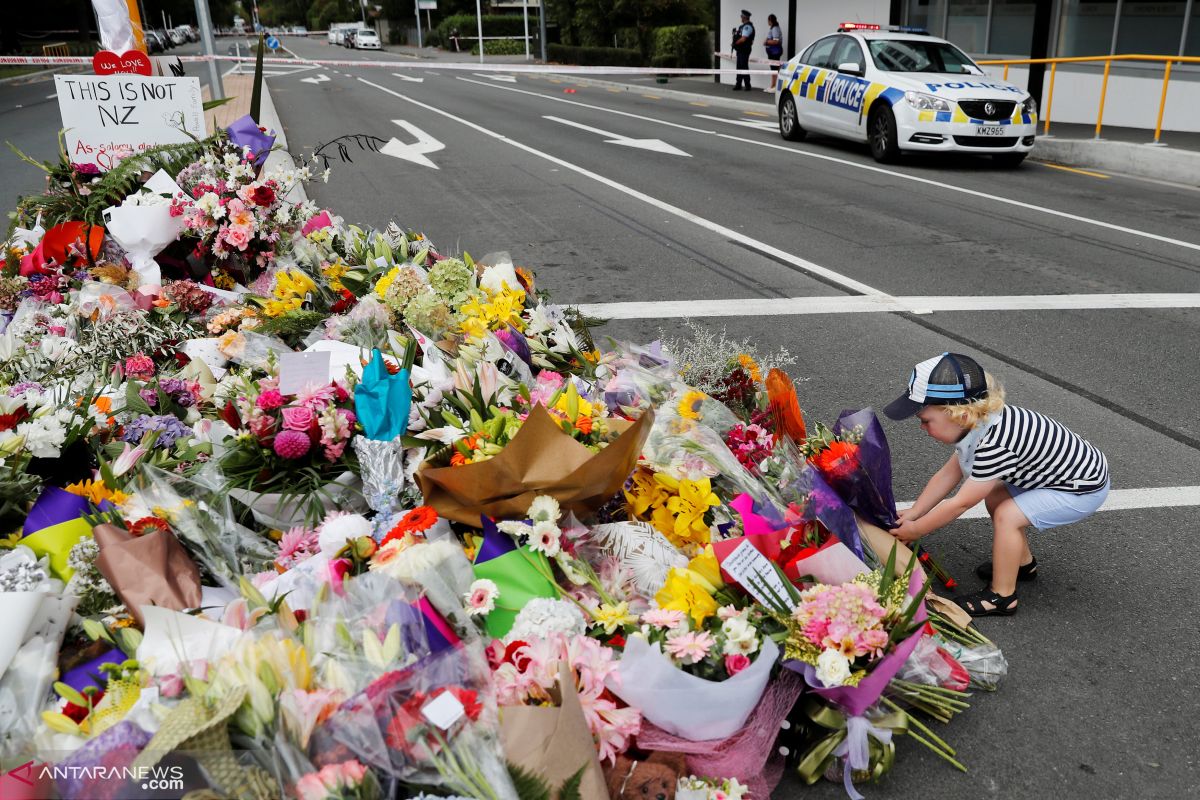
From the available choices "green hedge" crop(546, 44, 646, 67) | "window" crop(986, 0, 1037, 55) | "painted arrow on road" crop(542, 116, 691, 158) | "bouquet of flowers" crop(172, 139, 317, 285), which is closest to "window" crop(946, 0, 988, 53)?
"window" crop(986, 0, 1037, 55)

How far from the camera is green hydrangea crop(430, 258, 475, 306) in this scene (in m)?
4.24

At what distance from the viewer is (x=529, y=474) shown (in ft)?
9.06

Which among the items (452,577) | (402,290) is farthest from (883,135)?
(452,577)

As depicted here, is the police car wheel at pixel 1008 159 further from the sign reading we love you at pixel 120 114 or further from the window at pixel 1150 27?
the sign reading we love you at pixel 120 114

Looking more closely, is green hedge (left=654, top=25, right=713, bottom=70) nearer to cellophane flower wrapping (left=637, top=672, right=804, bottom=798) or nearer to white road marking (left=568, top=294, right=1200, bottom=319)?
white road marking (left=568, top=294, right=1200, bottom=319)

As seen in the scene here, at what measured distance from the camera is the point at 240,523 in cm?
310

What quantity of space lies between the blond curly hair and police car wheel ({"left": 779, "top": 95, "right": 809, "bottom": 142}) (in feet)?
45.3

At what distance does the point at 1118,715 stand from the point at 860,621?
972 millimetres

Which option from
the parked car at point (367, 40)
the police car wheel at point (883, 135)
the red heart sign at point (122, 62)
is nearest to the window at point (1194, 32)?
the police car wheel at point (883, 135)

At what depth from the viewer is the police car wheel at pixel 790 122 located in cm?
1636

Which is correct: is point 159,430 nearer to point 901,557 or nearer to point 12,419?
point 12,419

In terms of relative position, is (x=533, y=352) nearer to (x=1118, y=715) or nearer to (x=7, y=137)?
(x=1118, y=715)

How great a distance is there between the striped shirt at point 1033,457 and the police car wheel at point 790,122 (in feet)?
45.0

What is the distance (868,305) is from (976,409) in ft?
13.0
